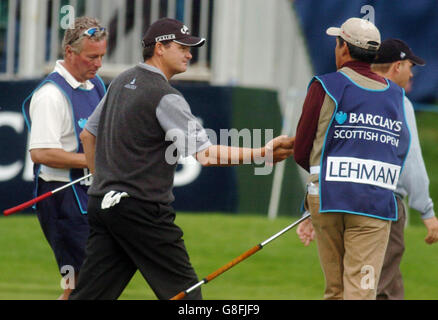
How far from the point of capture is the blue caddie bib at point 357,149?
233 inches

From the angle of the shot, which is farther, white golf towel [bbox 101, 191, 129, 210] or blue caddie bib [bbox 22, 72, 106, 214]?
blue caddie bib [bbox 22, 72, 106, 214]

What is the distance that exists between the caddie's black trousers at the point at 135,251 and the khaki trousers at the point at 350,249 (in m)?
0.89

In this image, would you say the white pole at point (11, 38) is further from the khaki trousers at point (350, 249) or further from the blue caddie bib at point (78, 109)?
the khaki trousers at point (350, 249)

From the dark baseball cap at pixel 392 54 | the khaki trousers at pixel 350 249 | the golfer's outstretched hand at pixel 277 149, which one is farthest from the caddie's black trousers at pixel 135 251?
the dark baseball cap at pixel 392 54

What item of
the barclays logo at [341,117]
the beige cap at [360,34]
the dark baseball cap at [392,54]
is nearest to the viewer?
the barclays logo at [341,117]

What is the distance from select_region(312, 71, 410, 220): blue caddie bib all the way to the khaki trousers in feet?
0.29

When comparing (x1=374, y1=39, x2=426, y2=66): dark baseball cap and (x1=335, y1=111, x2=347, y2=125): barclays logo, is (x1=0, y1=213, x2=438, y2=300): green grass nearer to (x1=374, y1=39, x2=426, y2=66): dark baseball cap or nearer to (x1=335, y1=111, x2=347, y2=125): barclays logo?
(x1=374, y1=39, x2=426, y2=66): dark baseball cap

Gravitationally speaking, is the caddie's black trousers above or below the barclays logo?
below

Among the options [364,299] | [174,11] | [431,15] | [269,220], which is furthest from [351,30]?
[431,15]

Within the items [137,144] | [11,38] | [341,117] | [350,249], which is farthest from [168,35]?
[11,38]

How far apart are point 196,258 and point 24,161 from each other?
2.75 m

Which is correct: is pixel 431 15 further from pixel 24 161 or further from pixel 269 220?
pixel 24 161

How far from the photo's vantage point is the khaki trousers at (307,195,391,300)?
19.7ft

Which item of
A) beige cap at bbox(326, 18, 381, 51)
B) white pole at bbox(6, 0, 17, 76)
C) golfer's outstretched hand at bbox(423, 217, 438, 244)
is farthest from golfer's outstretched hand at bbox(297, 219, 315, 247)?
white pole at bbox(6, 0, 17, 76)
